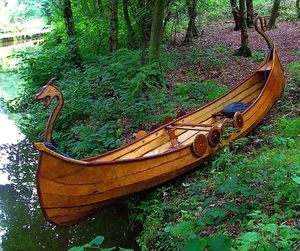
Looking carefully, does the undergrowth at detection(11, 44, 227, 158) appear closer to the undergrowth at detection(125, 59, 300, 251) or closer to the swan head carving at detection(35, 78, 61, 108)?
the undergrowth at detection(125, 59, 300, 251)

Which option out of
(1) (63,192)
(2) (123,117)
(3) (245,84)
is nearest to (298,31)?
(3) (245,84)

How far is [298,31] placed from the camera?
52.0ft

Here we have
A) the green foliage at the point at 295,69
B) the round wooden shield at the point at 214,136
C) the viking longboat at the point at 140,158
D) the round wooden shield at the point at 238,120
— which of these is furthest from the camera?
the green foliage at the point at 295,69

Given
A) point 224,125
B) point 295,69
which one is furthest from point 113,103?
point 295,69

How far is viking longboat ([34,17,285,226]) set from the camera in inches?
191

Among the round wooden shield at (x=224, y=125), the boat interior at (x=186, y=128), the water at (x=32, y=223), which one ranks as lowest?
the water at (x=32, y=223)

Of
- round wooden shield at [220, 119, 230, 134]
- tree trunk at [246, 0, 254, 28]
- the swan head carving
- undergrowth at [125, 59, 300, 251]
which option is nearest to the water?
undergrowth at [125, 59, 300, 251]

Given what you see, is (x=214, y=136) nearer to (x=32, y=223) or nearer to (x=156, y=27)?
(x=32, y=223)

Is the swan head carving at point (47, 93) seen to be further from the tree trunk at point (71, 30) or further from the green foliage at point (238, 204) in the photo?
the tree trunk at point (71, 30)

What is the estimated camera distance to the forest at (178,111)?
177 inches

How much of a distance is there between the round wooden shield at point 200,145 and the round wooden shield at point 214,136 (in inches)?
4.7

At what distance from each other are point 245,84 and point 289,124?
189cm

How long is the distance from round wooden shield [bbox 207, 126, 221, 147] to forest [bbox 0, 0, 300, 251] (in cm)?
23

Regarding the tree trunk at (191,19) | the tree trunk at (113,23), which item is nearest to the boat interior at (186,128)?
the tree trunk at (113,23)
